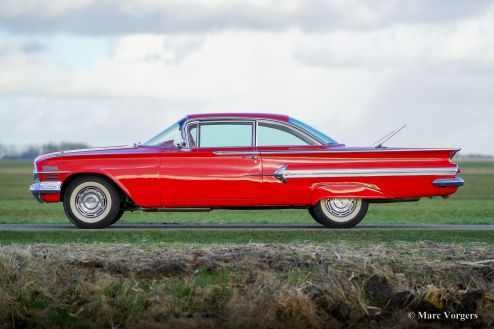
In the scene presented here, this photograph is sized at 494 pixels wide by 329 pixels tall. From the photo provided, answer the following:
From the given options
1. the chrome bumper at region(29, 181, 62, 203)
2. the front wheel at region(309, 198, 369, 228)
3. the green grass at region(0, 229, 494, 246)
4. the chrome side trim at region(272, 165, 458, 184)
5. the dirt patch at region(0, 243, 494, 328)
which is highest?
the chrome side trim at region(272, 165, 458, 184)

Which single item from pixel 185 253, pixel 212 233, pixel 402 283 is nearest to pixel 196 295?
pixel 185 253

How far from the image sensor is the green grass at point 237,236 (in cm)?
1270

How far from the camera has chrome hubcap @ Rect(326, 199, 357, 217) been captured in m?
15.3

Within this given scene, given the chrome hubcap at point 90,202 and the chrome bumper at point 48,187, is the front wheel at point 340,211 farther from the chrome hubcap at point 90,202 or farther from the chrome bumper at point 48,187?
the chrome bumper at point 48,187

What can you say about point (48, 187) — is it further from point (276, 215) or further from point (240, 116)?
point (276, 215)

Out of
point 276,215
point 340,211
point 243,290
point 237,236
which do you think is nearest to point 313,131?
point 340,211

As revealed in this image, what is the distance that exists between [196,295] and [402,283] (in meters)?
1.84

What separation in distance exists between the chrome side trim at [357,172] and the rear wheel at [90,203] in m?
2.52

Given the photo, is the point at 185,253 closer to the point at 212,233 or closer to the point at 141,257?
the point at 141,257

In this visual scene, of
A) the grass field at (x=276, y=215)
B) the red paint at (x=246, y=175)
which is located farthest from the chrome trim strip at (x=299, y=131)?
the grass field at (x=276, y=215)

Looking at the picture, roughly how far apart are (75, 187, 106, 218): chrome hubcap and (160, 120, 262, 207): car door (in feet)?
3.35

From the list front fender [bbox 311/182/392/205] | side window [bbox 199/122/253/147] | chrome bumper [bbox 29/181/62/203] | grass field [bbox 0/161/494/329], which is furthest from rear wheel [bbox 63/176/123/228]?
grass field [bbox 0/161/494/329]

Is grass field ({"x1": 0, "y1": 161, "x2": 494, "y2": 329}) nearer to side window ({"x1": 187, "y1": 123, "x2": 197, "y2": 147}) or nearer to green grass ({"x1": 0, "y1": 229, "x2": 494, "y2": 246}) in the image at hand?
green grass ({"x1": 0, "y1": 229, "x2": 494, "y2": 246})

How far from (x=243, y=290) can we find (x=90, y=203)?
7.04 meters
